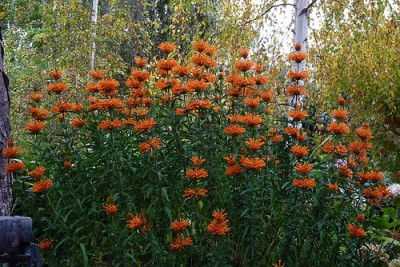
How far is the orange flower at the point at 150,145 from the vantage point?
8.35 ft

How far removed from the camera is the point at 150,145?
257 cm

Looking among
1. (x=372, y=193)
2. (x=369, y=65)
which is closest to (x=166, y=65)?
(x=372, y=193)

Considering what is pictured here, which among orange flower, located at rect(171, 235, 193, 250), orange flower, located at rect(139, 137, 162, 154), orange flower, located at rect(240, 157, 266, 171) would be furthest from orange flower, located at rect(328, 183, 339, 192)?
orange flower, located at rect(139, 137, 162, 154)

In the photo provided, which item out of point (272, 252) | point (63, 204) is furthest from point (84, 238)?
point (272, 252)

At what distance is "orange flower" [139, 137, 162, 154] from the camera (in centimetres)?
254

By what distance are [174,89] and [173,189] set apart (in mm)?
468

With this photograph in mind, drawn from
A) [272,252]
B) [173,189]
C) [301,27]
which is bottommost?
[272,252]

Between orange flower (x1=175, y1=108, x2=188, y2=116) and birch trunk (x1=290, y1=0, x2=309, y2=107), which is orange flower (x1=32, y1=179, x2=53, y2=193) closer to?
orange flower (x1=175, y1=108, x2=188, y2=116)

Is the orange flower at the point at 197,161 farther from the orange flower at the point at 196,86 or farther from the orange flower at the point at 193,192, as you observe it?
the orange flower at the point at 196,86

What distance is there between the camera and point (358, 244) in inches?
106

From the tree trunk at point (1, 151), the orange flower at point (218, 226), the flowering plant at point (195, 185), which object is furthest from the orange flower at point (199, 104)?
the tree trunk at point (1, 151)

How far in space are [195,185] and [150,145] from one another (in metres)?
0.27

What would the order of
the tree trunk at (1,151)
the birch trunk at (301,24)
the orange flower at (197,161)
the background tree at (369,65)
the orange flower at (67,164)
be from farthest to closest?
the birch trunk at (301,24) < the background tree at (369,65) < the tree trunk at (1,151) < the orange flower at (67,164) < the orange flower at (197,161)

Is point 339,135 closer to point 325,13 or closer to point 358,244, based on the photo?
point 358,244
